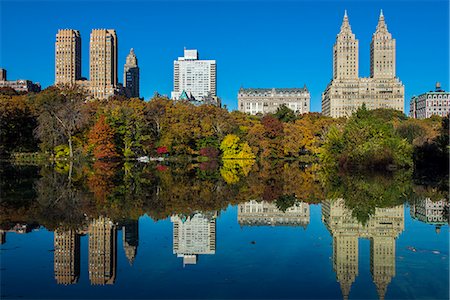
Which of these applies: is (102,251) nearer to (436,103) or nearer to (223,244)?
(223,244)

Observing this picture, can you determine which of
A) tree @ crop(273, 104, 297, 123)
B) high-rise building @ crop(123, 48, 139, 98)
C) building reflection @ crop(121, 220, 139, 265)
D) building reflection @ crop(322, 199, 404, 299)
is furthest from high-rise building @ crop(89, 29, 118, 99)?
building reflection @ crop(121, 220, 139, 265)

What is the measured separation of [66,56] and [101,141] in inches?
4020

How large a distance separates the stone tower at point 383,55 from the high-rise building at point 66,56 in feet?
278

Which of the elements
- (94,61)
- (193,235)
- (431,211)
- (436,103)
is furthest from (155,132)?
(436,103)

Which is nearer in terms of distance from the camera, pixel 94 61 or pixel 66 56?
pixel 94 61

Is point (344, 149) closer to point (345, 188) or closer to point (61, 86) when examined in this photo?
point (345, 188)

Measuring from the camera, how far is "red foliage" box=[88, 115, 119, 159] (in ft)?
159

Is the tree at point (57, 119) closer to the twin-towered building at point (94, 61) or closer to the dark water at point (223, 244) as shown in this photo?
the dark water at point (223, 244)

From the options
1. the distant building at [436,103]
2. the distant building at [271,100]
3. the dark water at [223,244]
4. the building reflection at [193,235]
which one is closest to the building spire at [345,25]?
the distant building at [271,100]

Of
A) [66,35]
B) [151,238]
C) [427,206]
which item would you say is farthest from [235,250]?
[66,35]

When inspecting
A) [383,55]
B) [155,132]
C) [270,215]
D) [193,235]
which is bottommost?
[193,235]

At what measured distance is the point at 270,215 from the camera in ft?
48.5

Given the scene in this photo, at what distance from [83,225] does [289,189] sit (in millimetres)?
11961

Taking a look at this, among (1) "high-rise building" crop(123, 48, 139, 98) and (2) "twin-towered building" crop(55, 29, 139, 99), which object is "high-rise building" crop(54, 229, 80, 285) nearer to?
(2) "twin-towered building" crop(55, 29, 139, 99)
